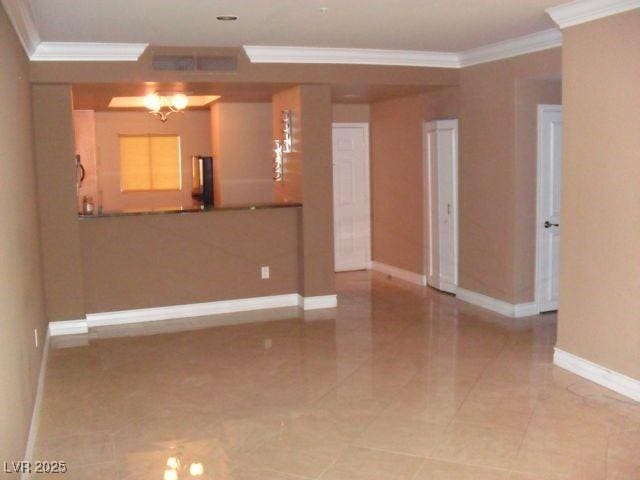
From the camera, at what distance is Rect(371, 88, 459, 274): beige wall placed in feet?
25.6

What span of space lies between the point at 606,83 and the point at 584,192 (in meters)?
0.71

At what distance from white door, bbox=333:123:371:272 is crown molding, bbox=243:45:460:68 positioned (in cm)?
222

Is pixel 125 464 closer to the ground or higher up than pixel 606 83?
closer to the ground

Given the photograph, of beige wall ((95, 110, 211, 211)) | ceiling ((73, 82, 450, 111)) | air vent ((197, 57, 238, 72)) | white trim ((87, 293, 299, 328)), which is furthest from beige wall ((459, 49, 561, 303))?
beige wall ((95, 110, 211, 211))

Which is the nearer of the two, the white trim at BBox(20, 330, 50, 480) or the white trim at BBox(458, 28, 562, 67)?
the white trim at BBox(20, 330, 50, 480)

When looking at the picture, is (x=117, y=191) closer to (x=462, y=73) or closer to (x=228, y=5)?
(x=462, y=73)

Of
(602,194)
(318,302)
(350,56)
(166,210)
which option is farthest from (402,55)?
(602,194)

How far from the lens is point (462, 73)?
22.6ft

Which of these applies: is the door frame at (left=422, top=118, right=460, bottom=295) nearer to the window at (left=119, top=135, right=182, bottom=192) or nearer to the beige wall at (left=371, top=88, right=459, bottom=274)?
the beige wall at (left=371, top=88, right=459, bottom=274)

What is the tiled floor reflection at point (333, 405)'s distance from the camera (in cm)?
350

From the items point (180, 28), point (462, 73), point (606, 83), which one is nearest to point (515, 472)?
point (606, 83)

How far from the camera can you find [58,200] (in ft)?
19.6

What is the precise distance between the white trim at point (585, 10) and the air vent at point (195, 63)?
2.74 metres

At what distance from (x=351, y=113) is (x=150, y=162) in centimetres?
347
